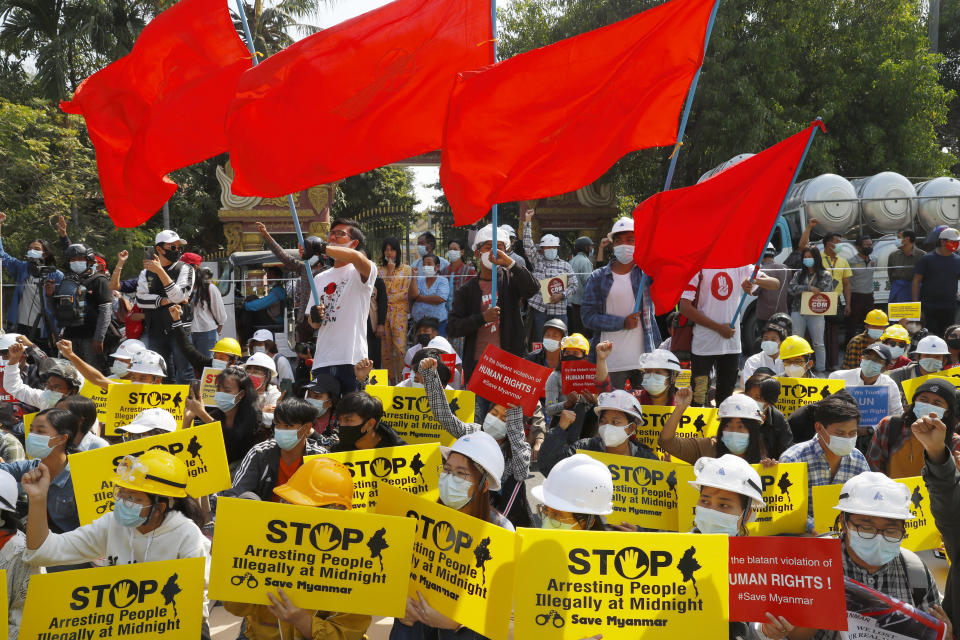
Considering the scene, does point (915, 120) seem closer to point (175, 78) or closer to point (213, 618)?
point (175, 78)

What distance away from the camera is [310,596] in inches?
154

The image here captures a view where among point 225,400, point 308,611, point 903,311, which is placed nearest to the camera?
point 308,611

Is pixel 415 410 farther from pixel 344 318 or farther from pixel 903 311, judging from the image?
pixel 903 311

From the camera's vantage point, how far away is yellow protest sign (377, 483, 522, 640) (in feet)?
12.5

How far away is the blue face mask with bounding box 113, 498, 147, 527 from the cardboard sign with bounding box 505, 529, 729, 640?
1893mm

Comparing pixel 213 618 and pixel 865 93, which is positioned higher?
pixel 865 93

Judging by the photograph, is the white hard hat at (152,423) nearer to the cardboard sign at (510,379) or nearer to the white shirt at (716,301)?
the cardboard sign at (510,379)

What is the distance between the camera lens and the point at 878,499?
4117mm

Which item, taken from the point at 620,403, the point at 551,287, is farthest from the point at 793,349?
the point at 551,287

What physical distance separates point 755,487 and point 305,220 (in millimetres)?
22830

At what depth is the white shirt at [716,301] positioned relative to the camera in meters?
8.31

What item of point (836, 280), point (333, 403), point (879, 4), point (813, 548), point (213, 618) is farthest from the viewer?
point (879, 4)

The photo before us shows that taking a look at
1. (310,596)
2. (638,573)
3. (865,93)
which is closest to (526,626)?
(638,573)

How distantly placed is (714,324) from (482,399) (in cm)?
212
